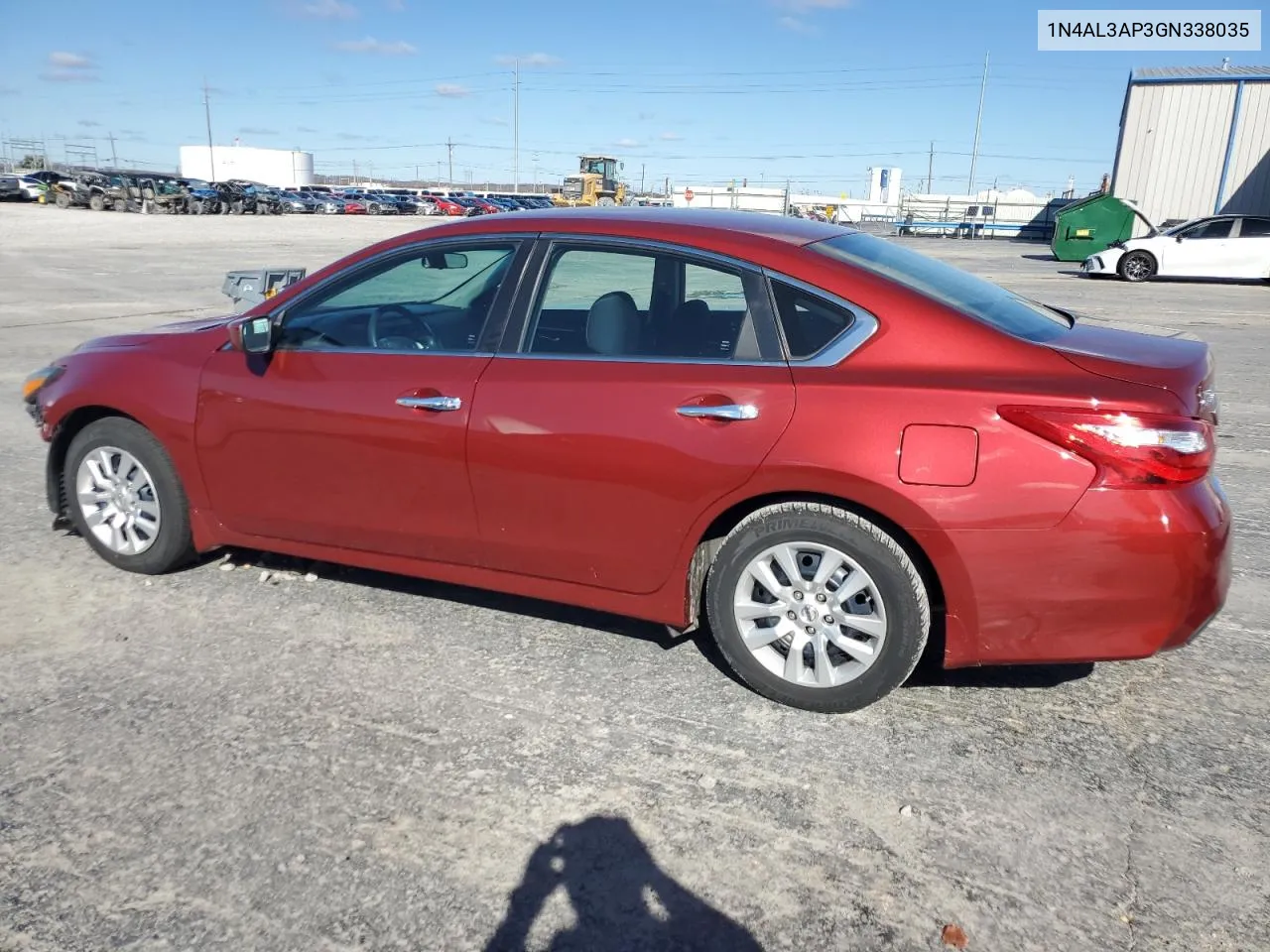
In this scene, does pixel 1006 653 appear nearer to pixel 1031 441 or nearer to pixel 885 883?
pixel 1031 441

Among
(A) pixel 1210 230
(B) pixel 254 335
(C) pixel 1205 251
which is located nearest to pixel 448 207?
(A) pixel 1210 230

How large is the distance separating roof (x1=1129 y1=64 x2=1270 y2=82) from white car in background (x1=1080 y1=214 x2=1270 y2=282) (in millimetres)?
13541

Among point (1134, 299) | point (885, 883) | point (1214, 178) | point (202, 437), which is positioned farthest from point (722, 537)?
point (1214, 178)

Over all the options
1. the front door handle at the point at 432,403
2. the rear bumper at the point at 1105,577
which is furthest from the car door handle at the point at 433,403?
the rear bumper at the point at 1105,577

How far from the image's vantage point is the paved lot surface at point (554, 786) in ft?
7.85

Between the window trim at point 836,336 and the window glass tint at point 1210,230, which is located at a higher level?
the window glass tint at point 1210,230

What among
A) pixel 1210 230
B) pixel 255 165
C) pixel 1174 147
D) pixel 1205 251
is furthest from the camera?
pixel 255 165

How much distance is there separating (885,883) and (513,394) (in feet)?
6.50

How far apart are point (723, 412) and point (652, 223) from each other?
0.87m

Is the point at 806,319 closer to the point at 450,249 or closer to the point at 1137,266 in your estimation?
the point at 450,249

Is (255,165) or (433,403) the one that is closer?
(433,403)

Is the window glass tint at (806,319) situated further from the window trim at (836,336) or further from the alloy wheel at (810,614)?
the alloy wheel at (810,614)

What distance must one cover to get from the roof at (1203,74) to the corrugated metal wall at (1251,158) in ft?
1.06

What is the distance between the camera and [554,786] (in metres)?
2.90
